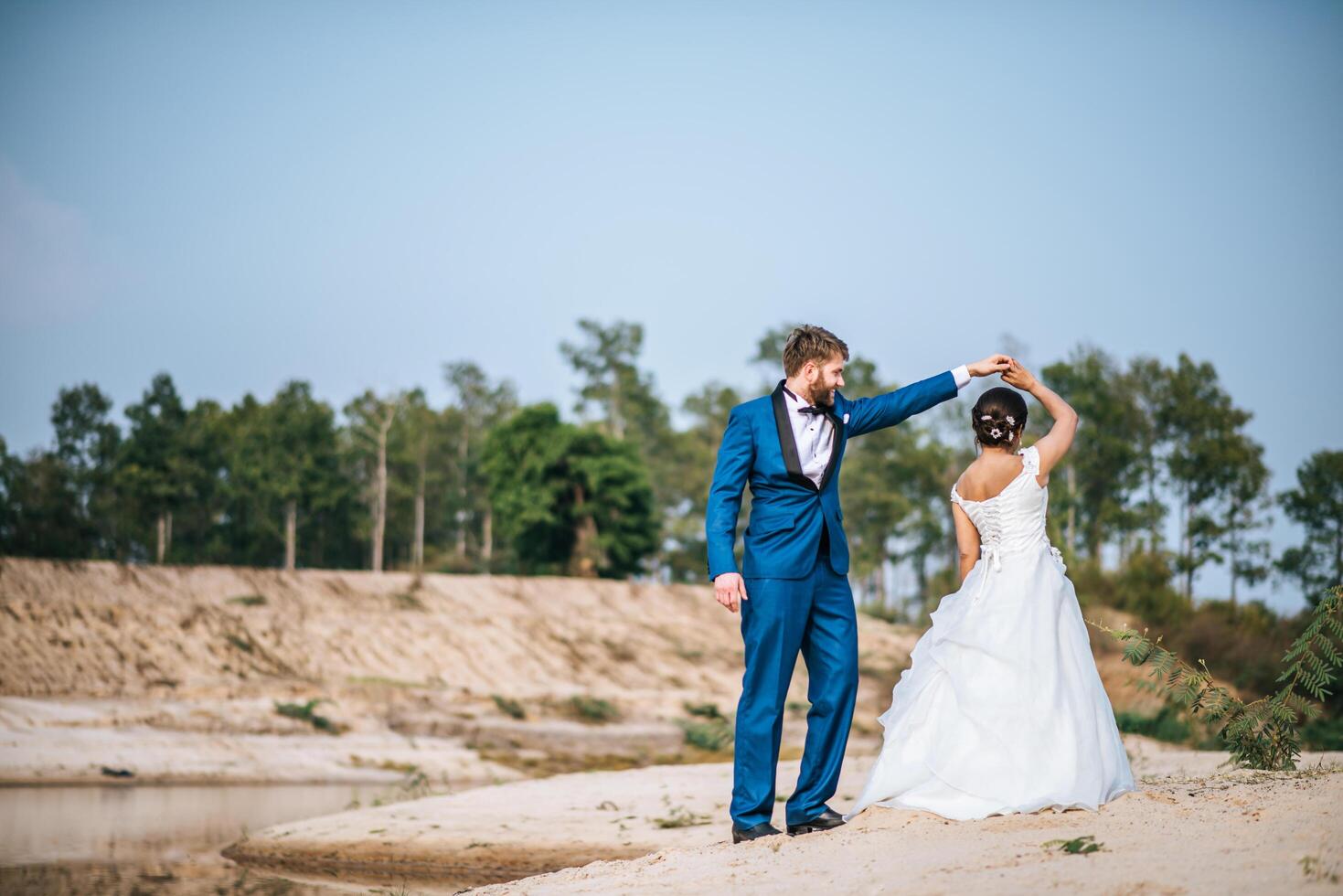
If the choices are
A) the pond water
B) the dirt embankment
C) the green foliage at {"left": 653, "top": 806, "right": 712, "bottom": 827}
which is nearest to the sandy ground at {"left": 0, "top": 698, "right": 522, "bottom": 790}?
the dirt embankment

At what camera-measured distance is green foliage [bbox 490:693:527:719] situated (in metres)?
21.8

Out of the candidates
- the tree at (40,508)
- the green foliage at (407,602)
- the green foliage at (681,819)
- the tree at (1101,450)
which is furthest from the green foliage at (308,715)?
the tree at (40,508)

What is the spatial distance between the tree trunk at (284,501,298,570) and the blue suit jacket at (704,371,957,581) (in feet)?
147

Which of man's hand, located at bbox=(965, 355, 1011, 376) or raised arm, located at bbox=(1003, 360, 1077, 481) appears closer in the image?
raised arm, located at bbox=(1003, 360, 1077, 481)

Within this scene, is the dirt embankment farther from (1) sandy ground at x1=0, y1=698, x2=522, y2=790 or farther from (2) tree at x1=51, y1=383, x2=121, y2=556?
(2) tree at x1=51, y1=383, x2=121, y2=556

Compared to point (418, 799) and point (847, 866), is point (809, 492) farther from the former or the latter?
point (418, 799)

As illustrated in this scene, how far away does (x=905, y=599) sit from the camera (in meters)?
52.4

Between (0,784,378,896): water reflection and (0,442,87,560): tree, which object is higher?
(0,442,87,560): tree

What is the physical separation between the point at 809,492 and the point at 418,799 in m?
6.75

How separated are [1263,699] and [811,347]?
3.31m

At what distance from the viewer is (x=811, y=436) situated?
19.6ft

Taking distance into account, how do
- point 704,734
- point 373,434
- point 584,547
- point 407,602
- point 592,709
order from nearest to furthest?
1. point 704,734
2. point 592,709
3. point 407,602
4. point 584,547
5. point 373,434

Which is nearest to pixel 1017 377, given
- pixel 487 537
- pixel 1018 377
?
pixel 1018 377

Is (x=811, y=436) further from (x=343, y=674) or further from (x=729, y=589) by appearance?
(x=343, y=674)
